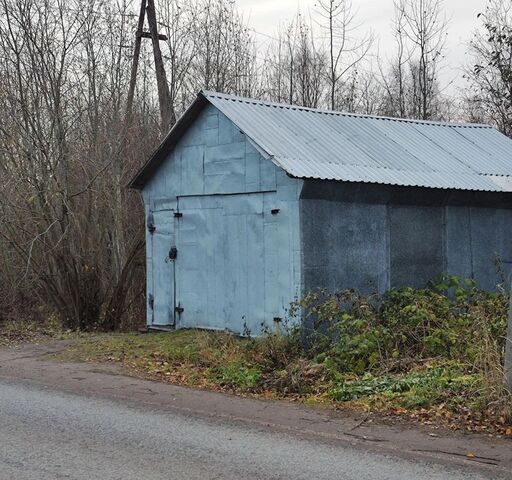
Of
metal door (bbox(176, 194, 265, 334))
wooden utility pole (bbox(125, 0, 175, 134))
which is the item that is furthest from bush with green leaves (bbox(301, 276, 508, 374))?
wooden utility pole (bbox(125, 0, 175, 134))

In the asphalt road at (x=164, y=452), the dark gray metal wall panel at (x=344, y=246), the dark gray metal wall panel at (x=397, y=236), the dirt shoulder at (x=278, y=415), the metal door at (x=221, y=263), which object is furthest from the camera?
the metal door at (x=221, y=263)

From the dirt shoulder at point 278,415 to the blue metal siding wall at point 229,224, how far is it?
249 centimetres

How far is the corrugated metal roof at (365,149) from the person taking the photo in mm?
12188

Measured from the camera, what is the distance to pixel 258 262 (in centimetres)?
1240

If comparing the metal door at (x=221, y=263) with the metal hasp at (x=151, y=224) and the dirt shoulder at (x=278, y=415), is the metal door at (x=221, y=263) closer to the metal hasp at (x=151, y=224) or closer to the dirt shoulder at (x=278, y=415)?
the metal hasp at (x=151, y=224)

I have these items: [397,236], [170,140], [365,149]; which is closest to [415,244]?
[397,236]

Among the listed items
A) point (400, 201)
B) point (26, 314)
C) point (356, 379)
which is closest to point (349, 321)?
point (356, 379)

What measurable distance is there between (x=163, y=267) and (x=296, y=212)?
3.60m

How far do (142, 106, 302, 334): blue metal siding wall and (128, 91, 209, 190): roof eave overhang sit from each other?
12cm

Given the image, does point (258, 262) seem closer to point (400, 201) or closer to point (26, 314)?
point (400, 201)

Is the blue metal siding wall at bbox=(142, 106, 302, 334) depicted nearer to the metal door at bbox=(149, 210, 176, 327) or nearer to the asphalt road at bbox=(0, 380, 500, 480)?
the metal door at bbox=(149, 210, 176, 327)

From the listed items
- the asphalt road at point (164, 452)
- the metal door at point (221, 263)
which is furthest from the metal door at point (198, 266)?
the asphalt road at point (164, 452)

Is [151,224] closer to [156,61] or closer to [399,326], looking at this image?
[399,326]

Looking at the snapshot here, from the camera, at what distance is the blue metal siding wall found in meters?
12.0
